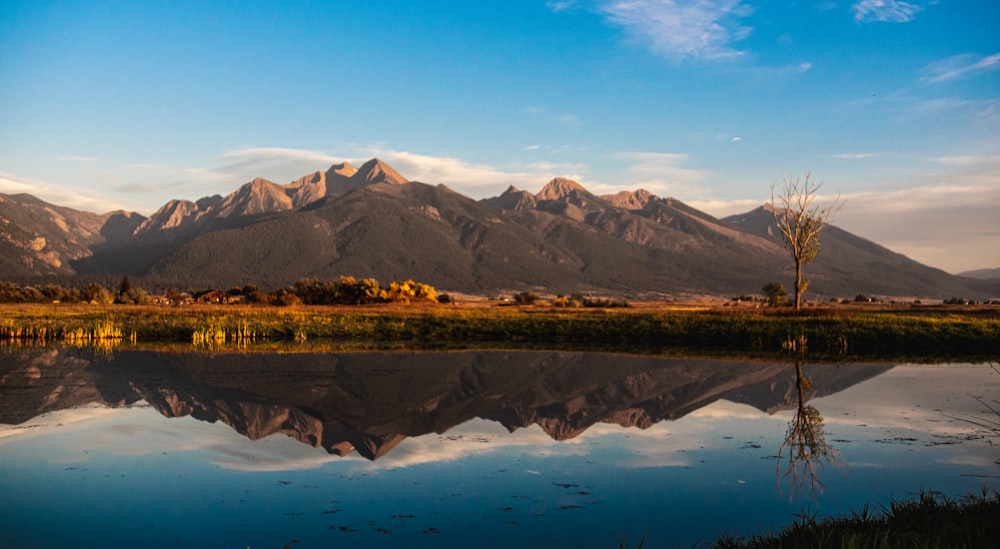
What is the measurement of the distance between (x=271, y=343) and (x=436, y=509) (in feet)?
120

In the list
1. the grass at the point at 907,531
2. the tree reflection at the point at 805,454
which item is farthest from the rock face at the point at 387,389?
the grass at the point at 907,531

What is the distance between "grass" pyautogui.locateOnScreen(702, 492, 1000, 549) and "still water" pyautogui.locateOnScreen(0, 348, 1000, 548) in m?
1.90

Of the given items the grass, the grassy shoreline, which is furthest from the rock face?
the grass

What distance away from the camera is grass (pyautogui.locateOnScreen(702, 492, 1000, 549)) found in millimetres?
9367

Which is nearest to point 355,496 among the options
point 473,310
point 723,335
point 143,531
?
point 143,531

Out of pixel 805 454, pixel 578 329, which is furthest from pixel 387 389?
pixel 578 329

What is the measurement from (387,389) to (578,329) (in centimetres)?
2899

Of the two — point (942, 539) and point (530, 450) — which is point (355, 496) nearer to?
point (530, 450)

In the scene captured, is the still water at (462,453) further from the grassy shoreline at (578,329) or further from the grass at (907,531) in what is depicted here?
the grassy shoreline at (578,329)

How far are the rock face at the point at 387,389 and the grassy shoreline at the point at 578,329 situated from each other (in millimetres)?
9729

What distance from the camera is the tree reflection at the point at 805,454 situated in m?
16.1

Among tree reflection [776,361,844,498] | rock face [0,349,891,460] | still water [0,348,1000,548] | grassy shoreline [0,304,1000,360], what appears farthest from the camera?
grassy shoreline [0,304,1000,360]

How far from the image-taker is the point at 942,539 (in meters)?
9.76

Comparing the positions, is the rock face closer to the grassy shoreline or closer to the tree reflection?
the tree reflection
